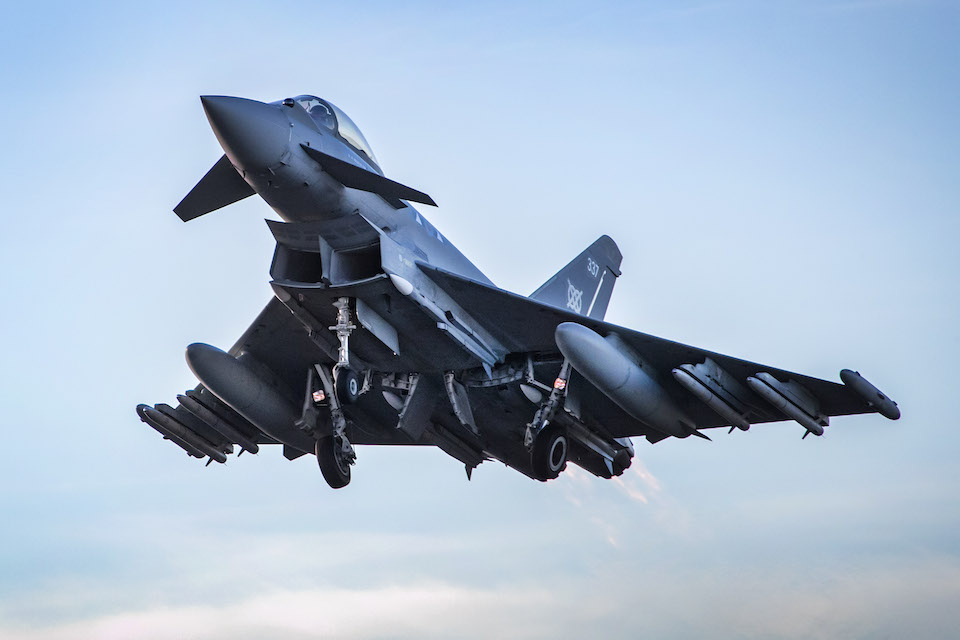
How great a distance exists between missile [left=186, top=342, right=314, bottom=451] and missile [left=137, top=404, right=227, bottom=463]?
1.75 meters

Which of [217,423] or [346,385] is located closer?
[346,385]

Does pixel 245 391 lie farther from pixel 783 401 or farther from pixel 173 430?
pixel 783 401

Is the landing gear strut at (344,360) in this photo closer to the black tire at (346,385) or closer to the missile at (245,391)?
the black tire at (346,385)

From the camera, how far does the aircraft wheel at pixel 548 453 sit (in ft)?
69.2

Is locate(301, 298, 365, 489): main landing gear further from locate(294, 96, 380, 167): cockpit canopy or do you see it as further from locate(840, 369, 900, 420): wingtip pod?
locate(840, 369, 900, 420): wingtip pod

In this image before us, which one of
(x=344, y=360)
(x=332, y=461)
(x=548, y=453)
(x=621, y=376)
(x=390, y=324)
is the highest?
(x=390, y=324)

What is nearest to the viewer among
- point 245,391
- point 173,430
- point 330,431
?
point 245,391

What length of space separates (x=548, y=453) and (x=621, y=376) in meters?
2.27

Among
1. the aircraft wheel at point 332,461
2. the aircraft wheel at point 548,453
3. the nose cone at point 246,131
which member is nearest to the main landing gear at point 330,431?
the aircraft wheel at point 332,461

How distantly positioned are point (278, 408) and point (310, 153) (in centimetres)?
541

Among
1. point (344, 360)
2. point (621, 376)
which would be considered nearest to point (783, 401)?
point (621, 376)

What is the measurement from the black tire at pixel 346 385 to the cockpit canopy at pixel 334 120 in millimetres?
3231

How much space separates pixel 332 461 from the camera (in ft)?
73.0

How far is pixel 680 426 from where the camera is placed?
20.6 metres
